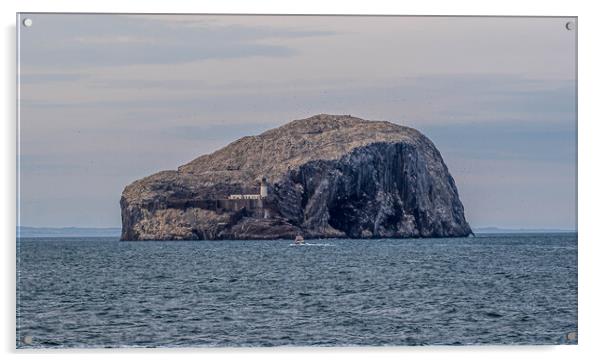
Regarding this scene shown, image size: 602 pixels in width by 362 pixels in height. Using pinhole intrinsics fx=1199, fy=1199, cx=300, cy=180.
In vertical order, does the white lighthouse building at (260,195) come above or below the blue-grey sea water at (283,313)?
above

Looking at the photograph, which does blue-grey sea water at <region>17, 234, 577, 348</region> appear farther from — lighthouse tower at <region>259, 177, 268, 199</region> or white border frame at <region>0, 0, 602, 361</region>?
lighthouse tower at <region>259, 177, 268, 199</region>

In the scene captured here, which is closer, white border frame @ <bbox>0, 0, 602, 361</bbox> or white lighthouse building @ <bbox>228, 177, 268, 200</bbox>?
white border frame @ <bbox>0, 0, 602, 361</bbox>

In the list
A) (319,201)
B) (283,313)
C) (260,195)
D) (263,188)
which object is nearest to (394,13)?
(283,313)

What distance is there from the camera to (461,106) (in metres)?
17.1

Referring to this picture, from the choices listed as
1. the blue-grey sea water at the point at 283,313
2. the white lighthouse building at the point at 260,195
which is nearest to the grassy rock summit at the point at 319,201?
the white lighthouse building at the point at 260,195

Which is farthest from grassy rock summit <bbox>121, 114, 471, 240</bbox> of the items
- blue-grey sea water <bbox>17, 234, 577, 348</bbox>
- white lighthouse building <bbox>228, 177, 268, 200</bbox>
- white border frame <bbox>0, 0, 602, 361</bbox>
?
white border frame <bbox>0, 0, 602, 361</bbox>

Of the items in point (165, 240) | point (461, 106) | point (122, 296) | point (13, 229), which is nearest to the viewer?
point (13, 229)

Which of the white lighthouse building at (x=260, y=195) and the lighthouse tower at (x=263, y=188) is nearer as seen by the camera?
the white lighthouse building at (x=260, y=195)

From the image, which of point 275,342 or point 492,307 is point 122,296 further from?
point 492,307

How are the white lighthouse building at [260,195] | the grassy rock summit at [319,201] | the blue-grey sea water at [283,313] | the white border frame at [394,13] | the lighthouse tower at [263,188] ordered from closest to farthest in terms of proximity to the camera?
1. the white border frame at [394,13]
2. the blue-grey sea water at [283,313]
3. the grassy rock summit at [319,201]
4. the white lighthouse building at [260,195]
5. the lighthouse tower at [263,188]

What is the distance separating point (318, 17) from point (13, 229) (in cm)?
435

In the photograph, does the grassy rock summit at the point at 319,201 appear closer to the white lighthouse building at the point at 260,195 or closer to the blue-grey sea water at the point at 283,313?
the white lighthouse building at the point at 260,195

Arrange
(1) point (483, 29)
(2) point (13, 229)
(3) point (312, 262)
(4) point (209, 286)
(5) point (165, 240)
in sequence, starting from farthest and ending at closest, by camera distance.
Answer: (5) point (165, 240)
(3) point (312, 262)
(4) point (209, 286)
(1) point (483, 29)
(2) point (13, 229)

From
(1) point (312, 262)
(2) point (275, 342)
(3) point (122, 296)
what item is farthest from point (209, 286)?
(1) point (312, 262)
